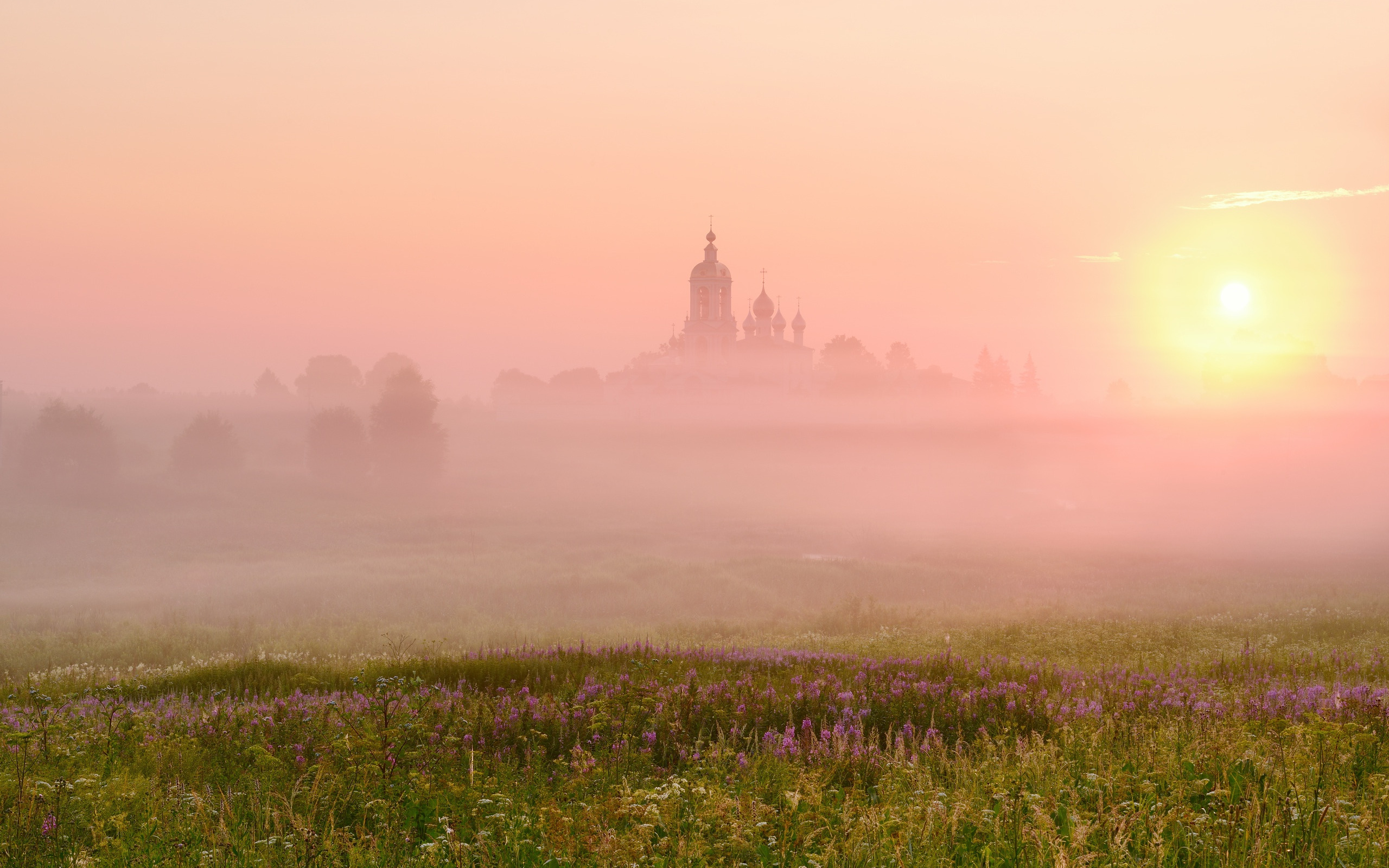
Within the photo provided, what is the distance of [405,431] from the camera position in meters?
79.0

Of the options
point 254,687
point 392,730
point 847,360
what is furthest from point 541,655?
point 847,360

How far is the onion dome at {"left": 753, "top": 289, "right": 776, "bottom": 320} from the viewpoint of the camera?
393 ft

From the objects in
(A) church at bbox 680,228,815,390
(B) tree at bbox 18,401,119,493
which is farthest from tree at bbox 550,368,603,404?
(B) tree at bbox 18,401,119,493

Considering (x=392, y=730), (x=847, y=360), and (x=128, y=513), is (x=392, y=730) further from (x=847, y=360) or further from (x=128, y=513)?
(x=847, y=360)

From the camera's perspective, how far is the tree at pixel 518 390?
150 meters

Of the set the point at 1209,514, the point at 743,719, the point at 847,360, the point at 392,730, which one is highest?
the point at 847,360

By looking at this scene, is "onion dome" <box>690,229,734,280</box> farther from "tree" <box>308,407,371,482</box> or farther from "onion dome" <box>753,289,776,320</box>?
"tree" <box>308,407,371,482</box>

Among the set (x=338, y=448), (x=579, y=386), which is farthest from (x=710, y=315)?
(x=338, y=448)

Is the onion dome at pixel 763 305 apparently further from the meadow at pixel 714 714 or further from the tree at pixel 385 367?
the meadow at pixel 714 714

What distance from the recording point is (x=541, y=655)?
13.8 meters

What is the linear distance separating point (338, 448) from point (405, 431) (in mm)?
6086

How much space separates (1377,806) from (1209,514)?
75303mm

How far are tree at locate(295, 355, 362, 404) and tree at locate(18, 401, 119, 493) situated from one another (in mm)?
45784

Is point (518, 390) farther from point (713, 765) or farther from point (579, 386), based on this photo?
point (713, 765)
